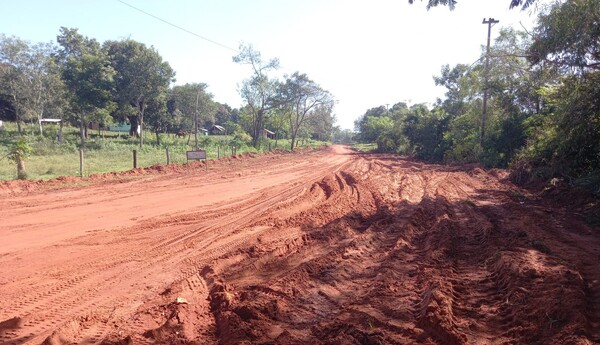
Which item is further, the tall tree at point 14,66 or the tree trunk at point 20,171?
the tall tree at point 14,66

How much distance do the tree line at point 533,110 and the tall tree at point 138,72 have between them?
23.8 metres

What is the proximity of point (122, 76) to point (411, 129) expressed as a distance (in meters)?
27.1

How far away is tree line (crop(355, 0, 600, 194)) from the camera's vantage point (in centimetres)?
1008

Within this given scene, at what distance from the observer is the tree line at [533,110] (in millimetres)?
10078

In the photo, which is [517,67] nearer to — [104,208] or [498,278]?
[498,278]

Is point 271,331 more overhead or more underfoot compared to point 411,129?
more underfoot

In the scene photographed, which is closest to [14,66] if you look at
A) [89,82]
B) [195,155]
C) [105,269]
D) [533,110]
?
[89,82]

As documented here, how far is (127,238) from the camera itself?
8.13 m

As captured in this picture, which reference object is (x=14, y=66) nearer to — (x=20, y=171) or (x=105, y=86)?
(x=105, y=86)

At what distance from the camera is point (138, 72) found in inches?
1362

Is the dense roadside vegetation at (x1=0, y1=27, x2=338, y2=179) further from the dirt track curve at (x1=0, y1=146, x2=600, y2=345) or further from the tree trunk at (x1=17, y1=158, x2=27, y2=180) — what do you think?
the dirt track curve at (x1=0, y1=146, x2=600, y2=345)

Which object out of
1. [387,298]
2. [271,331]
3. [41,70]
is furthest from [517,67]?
[41,70]

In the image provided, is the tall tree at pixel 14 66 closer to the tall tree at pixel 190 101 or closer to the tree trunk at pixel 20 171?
the tall tree at pixel 190 101

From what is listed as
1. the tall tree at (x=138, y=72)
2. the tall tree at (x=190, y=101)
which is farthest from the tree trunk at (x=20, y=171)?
the tall tree at (x=190, y=101)
